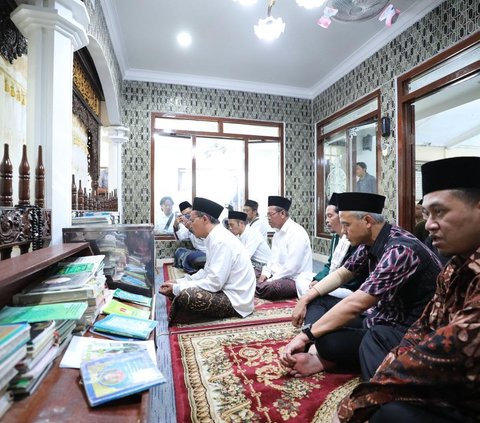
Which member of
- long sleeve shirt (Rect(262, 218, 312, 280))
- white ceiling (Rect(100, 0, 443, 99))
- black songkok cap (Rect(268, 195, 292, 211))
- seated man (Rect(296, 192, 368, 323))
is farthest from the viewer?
white ceiling (Rect(100, 0, 443, 99))

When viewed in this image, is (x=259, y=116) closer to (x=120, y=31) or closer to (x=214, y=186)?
(x=214, y=186)

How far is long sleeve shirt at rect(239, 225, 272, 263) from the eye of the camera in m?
4.22

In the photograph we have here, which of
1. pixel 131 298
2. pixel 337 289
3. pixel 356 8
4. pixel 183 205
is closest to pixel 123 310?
pixel 131 298

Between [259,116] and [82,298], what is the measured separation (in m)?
5.68

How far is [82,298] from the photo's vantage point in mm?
1159

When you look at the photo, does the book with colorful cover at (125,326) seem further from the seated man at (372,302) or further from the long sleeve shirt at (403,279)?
the long sleeve shirt at (403,279)

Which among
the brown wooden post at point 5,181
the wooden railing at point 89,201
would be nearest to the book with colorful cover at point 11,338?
the brown wooden post at point 5,181

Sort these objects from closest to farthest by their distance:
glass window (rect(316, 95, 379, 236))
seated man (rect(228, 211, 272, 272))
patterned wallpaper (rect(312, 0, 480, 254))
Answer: patterned wallpaper (rect(312, 0, 480, 254)), seated man (rect(228, 211, 272, 272)), glass window (rect(316, 95, 379, 236))

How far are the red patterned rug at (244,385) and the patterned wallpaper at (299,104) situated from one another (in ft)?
10.1

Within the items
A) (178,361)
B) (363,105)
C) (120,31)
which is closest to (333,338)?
(178,361)

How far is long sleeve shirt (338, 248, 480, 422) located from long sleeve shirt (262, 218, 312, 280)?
2.42 m

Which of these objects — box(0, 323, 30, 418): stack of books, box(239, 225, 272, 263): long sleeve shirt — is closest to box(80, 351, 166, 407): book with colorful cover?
box(0, 323, 30, 418): stack of books

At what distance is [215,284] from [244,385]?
106cm

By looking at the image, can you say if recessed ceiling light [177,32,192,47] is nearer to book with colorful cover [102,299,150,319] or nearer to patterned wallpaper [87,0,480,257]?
patterned wallpaper [87,0,480,257]
